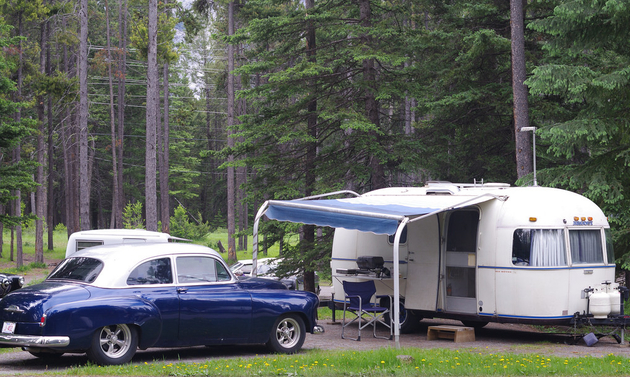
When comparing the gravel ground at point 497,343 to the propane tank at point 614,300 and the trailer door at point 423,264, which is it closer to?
the propane tank at point 614,300

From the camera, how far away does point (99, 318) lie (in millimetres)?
8977

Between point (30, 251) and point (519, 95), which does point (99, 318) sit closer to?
point (519, 95)

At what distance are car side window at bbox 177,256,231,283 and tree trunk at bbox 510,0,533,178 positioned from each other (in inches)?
349

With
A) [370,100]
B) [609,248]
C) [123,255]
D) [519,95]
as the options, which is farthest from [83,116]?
[609,248]

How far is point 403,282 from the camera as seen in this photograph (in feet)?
45.3

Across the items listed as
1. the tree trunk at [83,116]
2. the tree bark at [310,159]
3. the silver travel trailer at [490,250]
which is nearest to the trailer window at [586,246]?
the silver travel trailer at [490,250]

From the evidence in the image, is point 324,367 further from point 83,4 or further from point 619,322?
point 83,4

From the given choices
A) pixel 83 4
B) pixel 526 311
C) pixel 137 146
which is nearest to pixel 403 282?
pixel 526 311

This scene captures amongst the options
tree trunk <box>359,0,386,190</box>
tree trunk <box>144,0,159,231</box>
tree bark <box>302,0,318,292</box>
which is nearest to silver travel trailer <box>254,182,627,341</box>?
tree trunk <box>359,0,386,190</box>

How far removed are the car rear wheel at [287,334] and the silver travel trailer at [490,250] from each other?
5.45 feet

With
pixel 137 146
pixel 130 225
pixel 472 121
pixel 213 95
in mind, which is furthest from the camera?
pixel 213 95

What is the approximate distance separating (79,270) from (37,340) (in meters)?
1.43

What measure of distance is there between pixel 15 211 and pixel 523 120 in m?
33.0

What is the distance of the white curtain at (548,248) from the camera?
1191 centimetres
